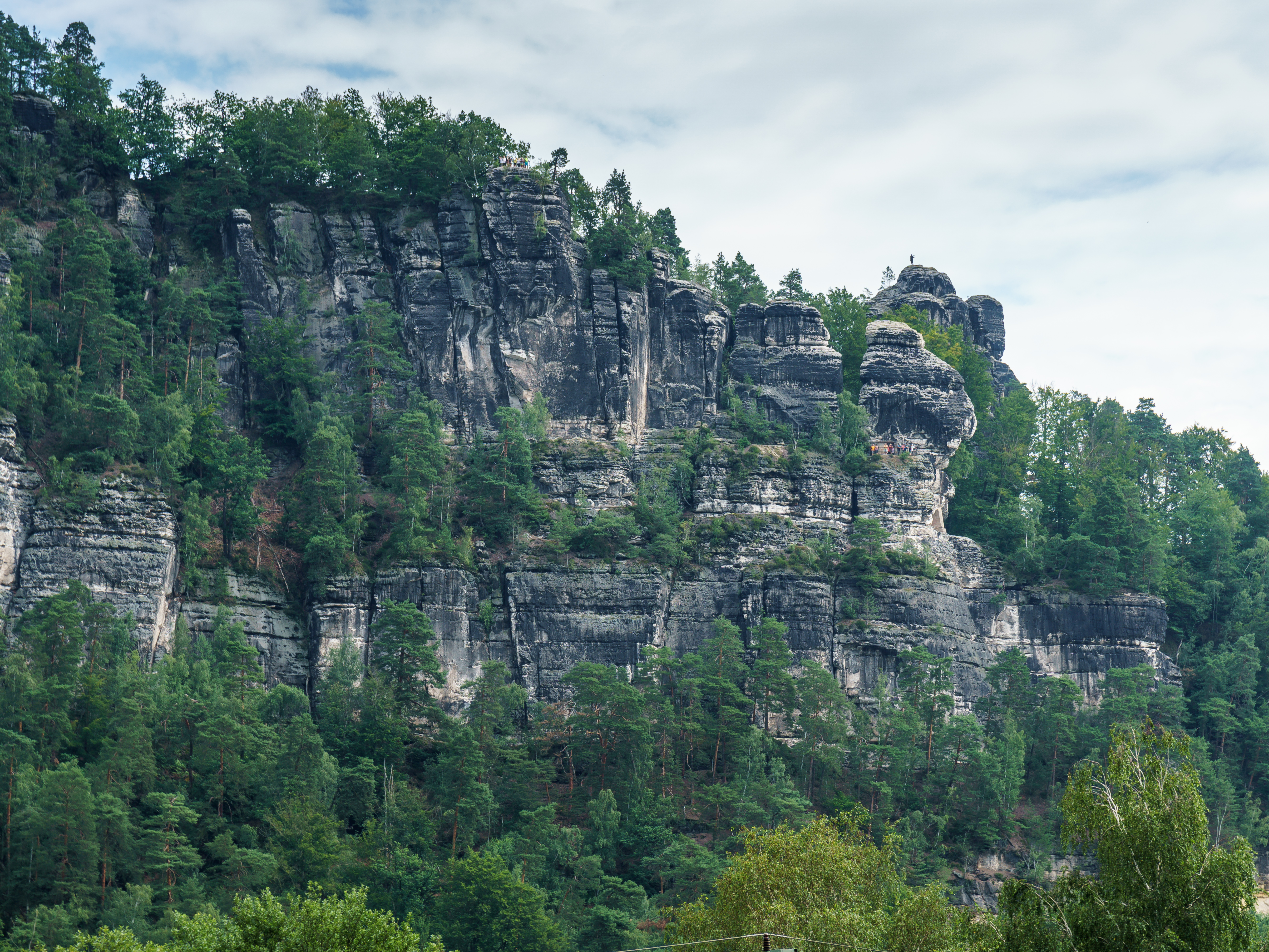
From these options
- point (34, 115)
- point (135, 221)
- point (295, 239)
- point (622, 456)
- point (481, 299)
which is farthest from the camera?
point (295, 239)

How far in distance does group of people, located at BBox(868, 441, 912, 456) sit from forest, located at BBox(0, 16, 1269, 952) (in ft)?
6.17

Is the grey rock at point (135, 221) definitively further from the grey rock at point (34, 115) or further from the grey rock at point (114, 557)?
the grey rock at point (114, 557)

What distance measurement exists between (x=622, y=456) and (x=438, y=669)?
15577 millimetres

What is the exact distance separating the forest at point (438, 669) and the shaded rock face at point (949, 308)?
485cm

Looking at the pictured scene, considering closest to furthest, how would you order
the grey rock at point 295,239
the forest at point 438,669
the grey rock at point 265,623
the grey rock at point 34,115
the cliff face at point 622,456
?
the forest at point 438,669
the grey rock at point 265,623
the cliff face at point 622,456
the grey rock at point 34,115
the grey rock at point 295,239

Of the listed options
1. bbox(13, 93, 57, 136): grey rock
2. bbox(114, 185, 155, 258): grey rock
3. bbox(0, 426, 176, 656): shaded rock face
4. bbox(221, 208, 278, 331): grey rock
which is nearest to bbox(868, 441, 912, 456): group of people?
bbox(221, 208, 278, 331): grey rock

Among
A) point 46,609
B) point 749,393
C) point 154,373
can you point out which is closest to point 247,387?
point 154,373

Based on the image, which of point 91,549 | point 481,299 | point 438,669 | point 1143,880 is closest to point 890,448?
point 481,299

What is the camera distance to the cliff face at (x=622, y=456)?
56.1 m

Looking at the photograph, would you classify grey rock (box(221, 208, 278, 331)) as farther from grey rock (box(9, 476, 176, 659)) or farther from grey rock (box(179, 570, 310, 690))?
grey rock (box(179, 570, 310, 690))

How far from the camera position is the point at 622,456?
203 ft

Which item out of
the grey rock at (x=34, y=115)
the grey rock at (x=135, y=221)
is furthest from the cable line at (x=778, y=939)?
the grey rock at (x=34, y=115)

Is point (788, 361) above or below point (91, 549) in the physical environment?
A: above

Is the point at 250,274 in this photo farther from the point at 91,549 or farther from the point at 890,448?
the point at 890,448
